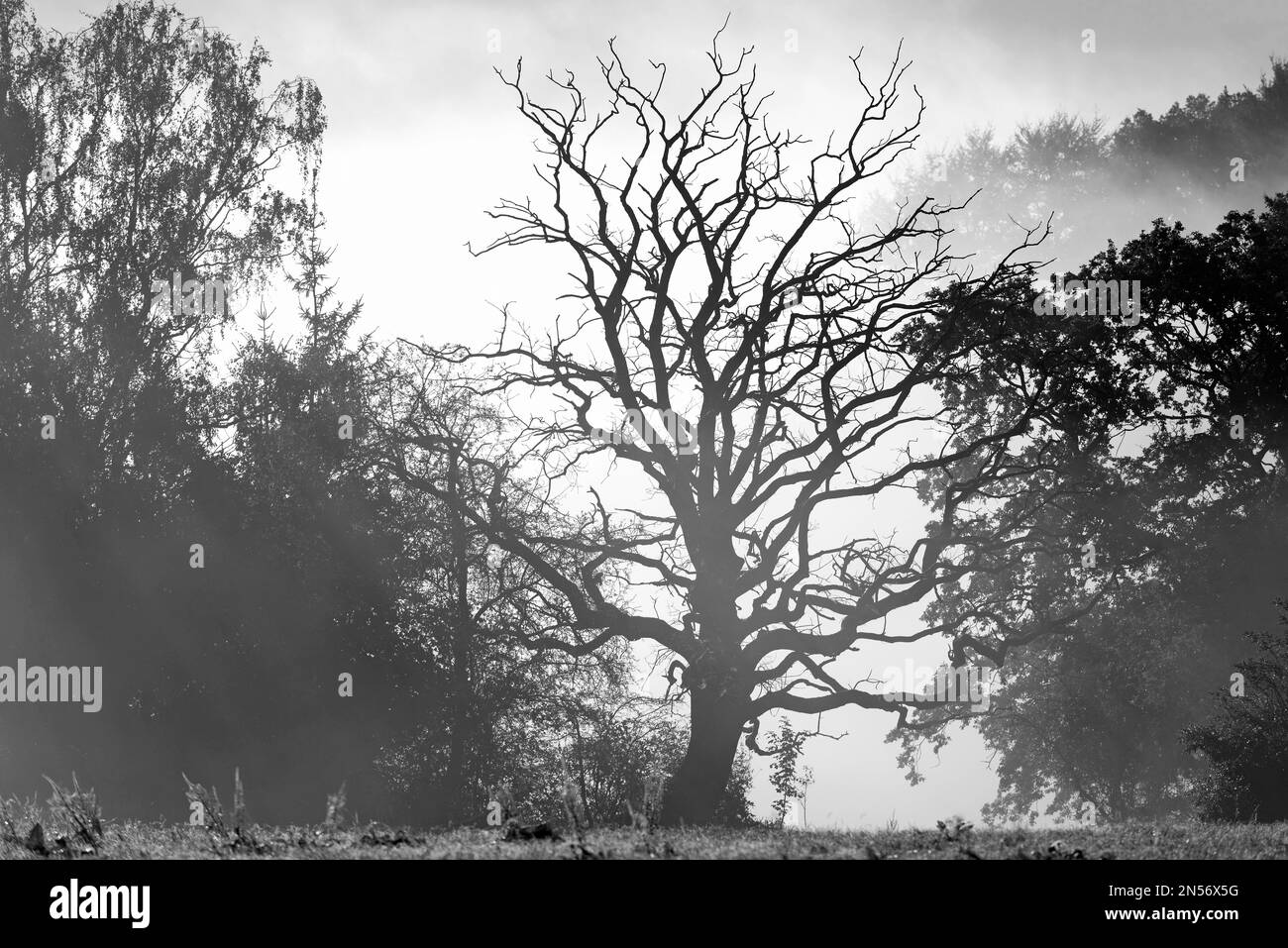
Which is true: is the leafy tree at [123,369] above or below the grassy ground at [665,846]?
above

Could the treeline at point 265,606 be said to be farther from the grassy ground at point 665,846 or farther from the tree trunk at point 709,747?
the grassy ground at point 665,846

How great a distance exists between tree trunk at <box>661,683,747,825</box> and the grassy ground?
30.1 feet

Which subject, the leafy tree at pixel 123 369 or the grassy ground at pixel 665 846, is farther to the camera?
the leafy tree at pixel 123 369

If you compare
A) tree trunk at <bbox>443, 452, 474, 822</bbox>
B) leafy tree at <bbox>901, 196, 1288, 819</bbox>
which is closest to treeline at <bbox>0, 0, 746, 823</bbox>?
tree trunk at <bbox>443, 452, 474, 822</bbox>

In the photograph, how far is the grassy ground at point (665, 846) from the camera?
30.7 feet

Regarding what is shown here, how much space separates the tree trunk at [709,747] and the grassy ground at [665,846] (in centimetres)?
917

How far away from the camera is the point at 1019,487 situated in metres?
33.5

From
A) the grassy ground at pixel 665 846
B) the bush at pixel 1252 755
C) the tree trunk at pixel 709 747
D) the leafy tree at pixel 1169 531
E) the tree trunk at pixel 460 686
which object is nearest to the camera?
the grassy ground at pixel 665 846

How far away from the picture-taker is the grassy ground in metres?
9.35

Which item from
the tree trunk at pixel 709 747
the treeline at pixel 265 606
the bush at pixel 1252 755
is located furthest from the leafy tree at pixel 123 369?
the bush at pixel 1252 755

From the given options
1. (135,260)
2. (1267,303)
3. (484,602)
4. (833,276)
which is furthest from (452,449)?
(1267,303)

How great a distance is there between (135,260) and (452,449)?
1366 cm

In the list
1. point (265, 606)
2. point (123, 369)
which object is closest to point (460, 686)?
point (265, 606)

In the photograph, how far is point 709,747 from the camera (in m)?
21.6
